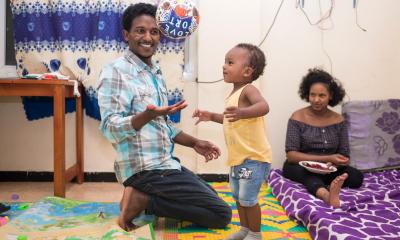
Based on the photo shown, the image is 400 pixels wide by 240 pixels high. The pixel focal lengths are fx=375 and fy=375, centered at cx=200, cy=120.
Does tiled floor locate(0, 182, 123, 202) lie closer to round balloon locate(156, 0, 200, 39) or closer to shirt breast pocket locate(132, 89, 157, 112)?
shirt breast pocket locate(132, 89, 157, 112)

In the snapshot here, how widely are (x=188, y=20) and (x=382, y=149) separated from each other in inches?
63.9

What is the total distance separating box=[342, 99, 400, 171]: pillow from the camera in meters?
2.48

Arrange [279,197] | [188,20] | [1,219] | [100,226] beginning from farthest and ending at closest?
[279,197] → [188,20] → [1,219] → [100,226]

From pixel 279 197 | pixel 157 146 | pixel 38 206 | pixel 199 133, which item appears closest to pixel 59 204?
pixel 38 206

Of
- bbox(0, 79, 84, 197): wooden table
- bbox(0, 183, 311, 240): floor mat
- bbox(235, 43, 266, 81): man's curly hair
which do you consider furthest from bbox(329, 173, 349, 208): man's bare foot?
bbox(0, 79, 84, 197): wooden table

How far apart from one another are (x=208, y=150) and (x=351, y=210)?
72 cm

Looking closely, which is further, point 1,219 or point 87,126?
Result: point 87,126

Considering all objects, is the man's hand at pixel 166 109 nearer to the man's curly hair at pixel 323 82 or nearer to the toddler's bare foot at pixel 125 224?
the toddler's bare foot at pixel 125 224

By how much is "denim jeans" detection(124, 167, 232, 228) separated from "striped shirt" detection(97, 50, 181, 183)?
5 centimetres

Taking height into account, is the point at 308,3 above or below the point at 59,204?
above

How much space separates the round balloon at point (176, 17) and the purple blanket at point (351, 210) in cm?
100

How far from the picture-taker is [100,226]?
1.58 m

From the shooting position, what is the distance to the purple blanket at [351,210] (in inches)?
57.4

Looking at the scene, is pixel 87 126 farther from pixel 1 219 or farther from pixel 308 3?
pixel 308 3
